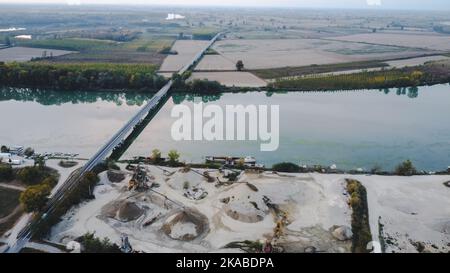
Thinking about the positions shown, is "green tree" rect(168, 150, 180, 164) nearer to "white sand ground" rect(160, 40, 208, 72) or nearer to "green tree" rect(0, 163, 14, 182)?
"green tree" rect(0, 163, 14, 182)

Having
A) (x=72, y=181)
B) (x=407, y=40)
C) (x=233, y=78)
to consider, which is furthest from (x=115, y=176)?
(x=407, y=40)

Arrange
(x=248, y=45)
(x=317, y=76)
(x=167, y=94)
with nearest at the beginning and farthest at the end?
(x=167, y=94)
(x=317, y=76)
(x=248, y=45)

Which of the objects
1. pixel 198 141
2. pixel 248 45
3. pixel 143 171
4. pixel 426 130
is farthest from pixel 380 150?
pixel 248 45

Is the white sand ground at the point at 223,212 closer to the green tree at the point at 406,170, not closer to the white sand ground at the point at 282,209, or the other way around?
the white sand ground at the point at 282,209

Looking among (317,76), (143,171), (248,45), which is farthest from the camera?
(248,45)

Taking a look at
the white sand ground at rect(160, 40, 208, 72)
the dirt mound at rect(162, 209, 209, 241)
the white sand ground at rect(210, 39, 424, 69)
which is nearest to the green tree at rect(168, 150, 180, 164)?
the dirt mound at rect(162, 209, 209, 241)

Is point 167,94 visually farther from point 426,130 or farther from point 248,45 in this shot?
point 248,45

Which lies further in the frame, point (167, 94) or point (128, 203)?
point (167, 94)
